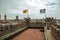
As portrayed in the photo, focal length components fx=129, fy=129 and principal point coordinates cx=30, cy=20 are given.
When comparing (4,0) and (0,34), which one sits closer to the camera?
(0,34)

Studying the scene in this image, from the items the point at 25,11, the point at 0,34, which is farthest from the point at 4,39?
the point at 25,11

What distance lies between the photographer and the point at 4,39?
4.93 meters

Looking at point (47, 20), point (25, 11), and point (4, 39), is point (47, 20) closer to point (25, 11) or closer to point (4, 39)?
point (25, 11)

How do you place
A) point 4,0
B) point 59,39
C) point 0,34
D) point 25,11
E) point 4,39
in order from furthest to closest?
point 25,11 → point 4,0 → point 0,34 → point 4,39 → point 59,39

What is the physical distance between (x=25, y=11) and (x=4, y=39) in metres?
13.8

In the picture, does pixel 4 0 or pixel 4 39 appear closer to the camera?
pixel 4 39

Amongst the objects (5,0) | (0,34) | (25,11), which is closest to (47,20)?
(25,11)

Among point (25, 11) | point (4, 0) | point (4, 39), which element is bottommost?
point (4, 39)

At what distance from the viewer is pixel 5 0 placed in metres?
16.0

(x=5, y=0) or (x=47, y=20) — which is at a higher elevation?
(x=5, y=0)

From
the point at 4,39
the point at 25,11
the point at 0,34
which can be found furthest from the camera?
the point at 25,11

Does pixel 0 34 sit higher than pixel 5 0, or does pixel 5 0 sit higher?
pixel 5 0

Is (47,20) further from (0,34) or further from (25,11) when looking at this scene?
(0,34)

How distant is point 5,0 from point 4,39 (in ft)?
38.4
